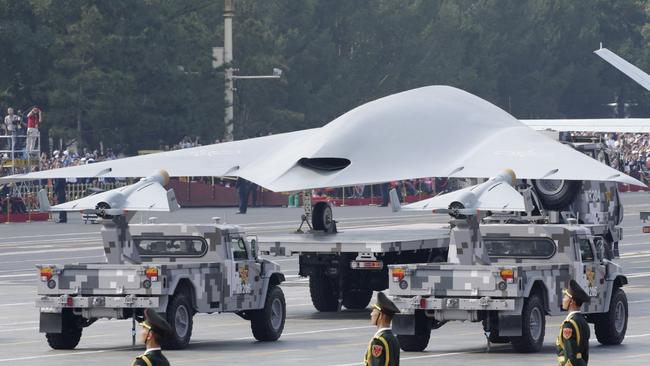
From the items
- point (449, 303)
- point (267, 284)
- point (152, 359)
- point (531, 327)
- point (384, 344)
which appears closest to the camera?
point (152, 359)

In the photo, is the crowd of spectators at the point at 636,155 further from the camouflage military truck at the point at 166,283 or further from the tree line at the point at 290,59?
the camouflage military truck at the point at 166,283

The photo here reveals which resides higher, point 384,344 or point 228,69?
point 228,69

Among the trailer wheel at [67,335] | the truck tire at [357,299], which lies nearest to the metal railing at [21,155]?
the truck tire at [357,299]

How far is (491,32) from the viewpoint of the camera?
5404 inches

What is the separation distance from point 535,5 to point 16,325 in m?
117

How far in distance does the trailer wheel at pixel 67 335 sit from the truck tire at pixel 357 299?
7.80 m

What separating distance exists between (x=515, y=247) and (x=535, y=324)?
8.81ft

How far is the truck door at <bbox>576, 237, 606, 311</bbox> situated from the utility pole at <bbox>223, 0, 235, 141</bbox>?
6088 cm

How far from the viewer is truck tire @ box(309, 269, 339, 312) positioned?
32.1 m

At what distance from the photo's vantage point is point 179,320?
25.6m

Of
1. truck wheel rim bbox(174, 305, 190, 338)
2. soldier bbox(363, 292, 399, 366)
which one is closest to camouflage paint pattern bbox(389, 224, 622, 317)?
truck wheel rim bbox(174, 305, 190, 338)

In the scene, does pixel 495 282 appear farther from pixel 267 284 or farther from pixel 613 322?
pixel 267 284

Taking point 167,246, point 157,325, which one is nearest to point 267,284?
point 167,246

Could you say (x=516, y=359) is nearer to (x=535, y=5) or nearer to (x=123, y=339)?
(x=123, y=339)
